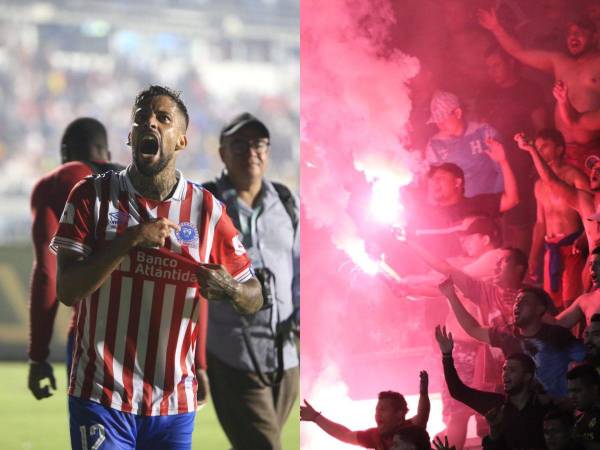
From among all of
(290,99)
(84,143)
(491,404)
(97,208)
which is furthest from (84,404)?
(491,404)

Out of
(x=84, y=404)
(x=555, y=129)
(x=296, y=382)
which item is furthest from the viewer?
(x=555, y=129)

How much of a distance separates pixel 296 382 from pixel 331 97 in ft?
3.29

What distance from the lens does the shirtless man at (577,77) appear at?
3.72 meters

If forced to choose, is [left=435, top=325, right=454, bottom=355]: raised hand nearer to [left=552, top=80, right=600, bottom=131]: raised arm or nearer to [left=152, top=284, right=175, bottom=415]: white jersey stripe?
[left=552, top=80, right=600, bottom=131]: raised arm

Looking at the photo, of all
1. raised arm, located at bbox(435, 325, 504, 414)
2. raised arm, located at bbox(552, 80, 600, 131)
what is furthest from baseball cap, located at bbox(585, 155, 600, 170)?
raised arm, located at bbox(435, 325, 504, 414)

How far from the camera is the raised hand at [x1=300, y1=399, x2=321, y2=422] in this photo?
11.2 feet

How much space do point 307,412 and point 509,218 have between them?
1.04 m

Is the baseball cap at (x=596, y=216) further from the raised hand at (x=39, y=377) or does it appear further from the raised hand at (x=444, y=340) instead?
the raised hand at (x=39, y=377)

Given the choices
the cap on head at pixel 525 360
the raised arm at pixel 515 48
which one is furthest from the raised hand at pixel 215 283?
the raised arm at pixel 515 48

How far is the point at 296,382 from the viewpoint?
3.40 m

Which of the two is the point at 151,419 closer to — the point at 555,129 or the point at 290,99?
the point at 290,99

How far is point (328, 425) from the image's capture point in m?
3.48

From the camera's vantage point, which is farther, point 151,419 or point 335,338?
point 335,338

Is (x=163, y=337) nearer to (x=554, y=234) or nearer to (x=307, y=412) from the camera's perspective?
(x=307, y=412)
